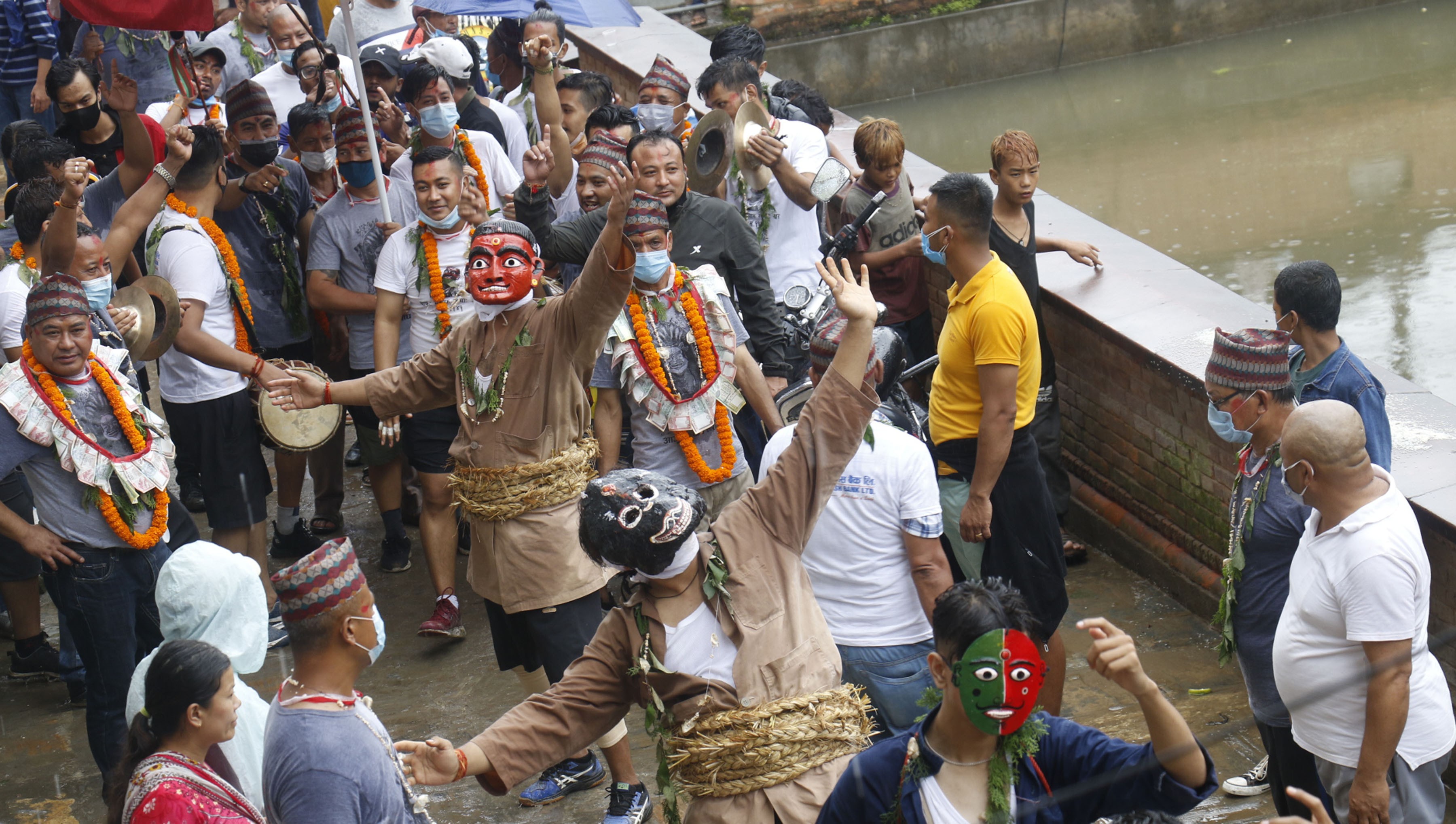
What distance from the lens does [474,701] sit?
575 centimetres

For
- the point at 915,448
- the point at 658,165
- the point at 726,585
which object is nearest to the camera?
the point at 726,585

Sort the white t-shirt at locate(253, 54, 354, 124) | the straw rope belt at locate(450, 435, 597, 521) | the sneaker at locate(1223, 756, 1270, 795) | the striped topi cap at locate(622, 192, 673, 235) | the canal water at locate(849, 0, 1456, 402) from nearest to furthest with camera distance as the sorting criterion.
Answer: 1. the sneaker at locate(1223, 756, 1270, 795)
2. the straw rope belt at locate(450, 435, 597, 521)
3. the striped topi cap at locate(622, 192, 673, 235)
4. the white t-shirt at locate(253, 54, 354, 124)
5. the canal water at locate(849, 0, 1456, 402)

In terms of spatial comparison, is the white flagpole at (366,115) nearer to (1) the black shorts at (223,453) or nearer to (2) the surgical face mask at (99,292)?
(1) the black shorts at (223,453)

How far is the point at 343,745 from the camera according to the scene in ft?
10.3

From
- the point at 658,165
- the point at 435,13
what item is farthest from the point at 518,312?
the point at 435,13

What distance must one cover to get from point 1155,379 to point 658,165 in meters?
2.36

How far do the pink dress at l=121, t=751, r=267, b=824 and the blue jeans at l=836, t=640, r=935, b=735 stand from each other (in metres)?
1.81

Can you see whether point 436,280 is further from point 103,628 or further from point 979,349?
point 979,349

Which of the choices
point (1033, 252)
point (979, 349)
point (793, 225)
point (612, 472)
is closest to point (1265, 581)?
point (979, 349)

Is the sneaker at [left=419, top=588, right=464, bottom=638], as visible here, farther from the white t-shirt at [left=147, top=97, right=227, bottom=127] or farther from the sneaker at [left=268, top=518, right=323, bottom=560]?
the white t-shirt at [left=147, top=97, right=227, bottom=127]

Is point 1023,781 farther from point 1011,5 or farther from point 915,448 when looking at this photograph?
point 1011,5

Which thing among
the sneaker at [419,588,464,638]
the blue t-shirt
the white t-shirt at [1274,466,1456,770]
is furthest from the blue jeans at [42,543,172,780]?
the white t-shirt at [1274,466,1456,770]

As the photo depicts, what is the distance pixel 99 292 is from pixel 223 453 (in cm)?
103

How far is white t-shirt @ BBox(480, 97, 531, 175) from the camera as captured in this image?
8.04 m
